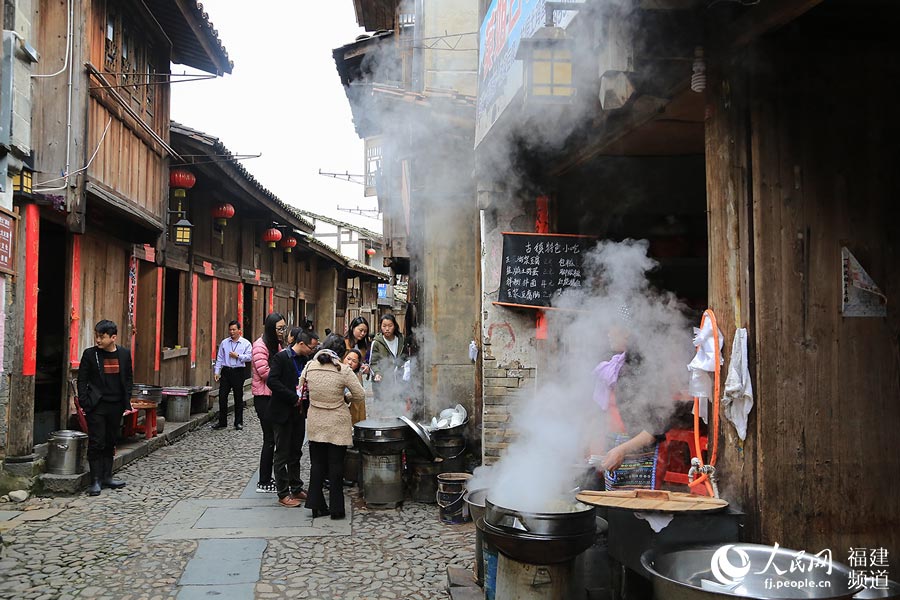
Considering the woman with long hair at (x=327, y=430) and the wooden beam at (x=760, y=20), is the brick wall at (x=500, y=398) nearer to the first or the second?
the woman with long hair at (x=327, y=430)

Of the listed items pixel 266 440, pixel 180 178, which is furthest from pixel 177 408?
pixel 266 440

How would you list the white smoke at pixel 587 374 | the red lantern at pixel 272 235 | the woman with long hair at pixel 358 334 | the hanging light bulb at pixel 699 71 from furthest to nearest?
1. the red lantern at pixel 272 235
2. the woman with long hair at pixel 358 334
3. the white smoke at pixel 587 374
4. the hanging light bulb at pixel 699 71

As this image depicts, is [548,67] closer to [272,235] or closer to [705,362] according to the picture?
[705,362]

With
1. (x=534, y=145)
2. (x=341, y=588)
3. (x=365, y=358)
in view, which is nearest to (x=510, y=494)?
(x=341, y=588)

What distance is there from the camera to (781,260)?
11.5 feet

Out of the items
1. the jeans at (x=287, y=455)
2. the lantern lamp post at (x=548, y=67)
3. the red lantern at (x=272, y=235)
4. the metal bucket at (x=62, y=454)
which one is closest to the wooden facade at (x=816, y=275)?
the lantern lamp post at (x=548, y=67)

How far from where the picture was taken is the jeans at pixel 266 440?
7.74m

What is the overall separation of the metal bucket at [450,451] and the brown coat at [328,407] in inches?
46.7

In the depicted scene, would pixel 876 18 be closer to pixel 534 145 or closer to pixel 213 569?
pixel 534 145

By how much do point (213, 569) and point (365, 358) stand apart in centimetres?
522

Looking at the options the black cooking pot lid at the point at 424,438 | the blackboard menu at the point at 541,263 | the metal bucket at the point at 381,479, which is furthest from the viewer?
the metal bucket at the point at 381,479

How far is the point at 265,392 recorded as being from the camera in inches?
312

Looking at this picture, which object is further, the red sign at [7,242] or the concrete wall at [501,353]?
the concrete wall at [501,353]

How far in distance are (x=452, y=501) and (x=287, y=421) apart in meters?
2.08
